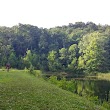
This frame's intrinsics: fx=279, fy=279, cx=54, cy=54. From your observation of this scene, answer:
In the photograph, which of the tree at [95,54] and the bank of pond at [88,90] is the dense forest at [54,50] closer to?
the tree at [95,54]

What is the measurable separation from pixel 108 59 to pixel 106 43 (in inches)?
326

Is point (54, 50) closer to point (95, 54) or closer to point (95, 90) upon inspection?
point (95, 54)

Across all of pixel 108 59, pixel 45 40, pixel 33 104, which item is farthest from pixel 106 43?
pixel 33 104

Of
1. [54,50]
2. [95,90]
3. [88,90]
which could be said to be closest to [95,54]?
[54,50]

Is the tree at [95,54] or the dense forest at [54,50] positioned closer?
the tree at [95,54]

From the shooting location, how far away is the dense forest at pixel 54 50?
121m

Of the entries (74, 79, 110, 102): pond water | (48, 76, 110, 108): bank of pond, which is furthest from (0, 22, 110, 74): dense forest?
(48, 76, 110, 108): bank of pond

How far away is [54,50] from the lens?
142625 mm

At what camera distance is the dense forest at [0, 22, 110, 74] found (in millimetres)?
120750

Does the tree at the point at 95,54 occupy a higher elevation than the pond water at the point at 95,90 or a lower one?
higher

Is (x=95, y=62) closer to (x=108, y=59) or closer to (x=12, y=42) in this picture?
(x=108, y=59)

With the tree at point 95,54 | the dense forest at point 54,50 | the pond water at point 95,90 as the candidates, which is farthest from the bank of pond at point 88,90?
the tree at point 95,54

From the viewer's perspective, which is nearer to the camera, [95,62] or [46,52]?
[95,62]

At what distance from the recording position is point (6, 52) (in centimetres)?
12375
